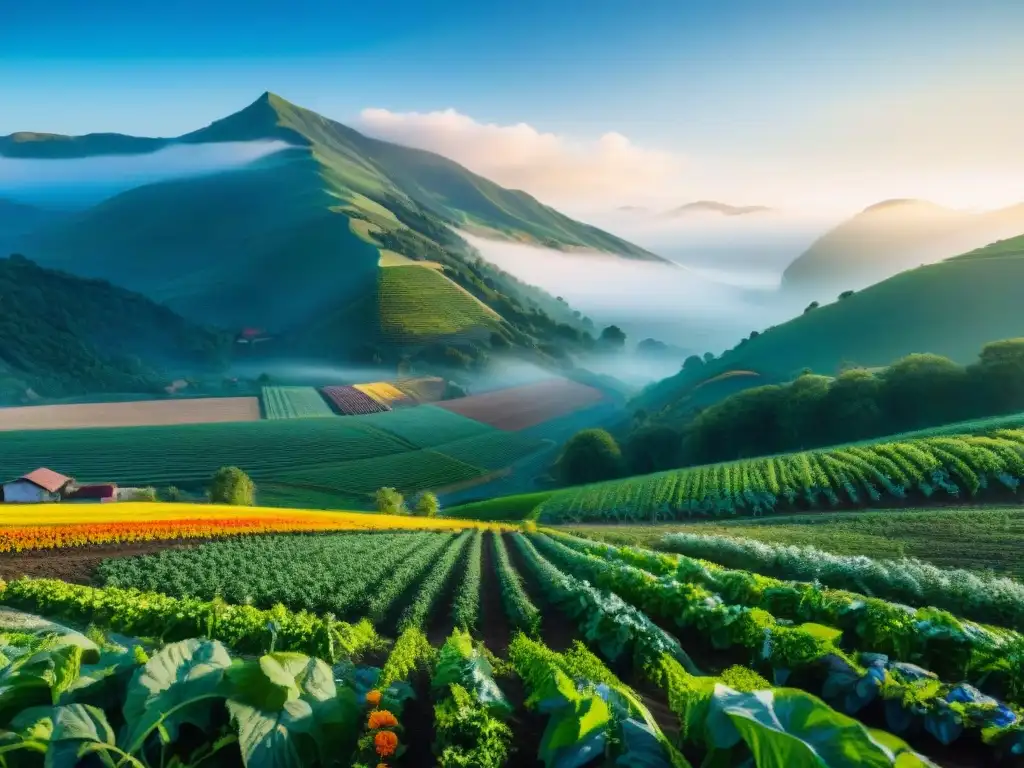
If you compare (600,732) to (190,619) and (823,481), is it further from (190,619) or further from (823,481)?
(823,481)

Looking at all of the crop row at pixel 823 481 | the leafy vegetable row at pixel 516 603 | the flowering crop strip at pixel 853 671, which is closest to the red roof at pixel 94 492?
the crop row at pixel 823 481

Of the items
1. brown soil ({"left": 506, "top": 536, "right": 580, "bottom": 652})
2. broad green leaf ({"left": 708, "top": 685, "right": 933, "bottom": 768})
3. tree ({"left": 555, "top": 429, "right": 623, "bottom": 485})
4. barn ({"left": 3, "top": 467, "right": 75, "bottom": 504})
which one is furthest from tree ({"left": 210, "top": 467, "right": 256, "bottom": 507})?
broad green leaf ({"left": 708, "top": 685, "right": 933, "bottom": 768})

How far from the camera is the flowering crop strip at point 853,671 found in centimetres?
586

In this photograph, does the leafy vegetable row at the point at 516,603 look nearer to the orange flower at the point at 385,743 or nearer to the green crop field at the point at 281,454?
the orange flower at the point at 385,743

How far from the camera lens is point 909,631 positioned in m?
8.47

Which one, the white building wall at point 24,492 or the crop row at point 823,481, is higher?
the crop row at point 823,481

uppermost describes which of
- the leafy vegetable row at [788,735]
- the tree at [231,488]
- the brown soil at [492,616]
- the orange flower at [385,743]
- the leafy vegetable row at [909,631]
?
the leafy vegetable row at [788,735]

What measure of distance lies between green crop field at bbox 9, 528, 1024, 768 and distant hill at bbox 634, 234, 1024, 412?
7968 centimetres

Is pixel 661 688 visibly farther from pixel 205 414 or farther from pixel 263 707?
pixel 205 414

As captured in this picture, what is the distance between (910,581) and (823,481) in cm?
2311

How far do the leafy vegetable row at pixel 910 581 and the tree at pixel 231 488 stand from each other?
41.5 meters

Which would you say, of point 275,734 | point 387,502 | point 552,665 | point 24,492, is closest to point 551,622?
point 552,665

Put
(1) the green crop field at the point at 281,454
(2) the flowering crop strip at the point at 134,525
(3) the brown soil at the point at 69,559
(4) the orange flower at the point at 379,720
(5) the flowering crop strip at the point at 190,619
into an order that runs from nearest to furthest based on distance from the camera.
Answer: (4) the orange flower at the point at 379,720 → (5) the flowering crop strip at the point at 190,619 → (3) the brown soil at the point at 69,559 → (2) the flowering crop strip at the point at 134,525 → (1) the green crop field at the point at 281,454

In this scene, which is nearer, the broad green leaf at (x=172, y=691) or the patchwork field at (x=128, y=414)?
the broad green leaf at (x=172, y=691)
